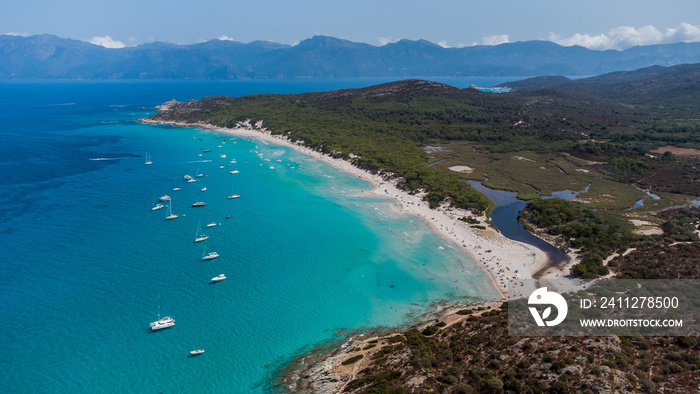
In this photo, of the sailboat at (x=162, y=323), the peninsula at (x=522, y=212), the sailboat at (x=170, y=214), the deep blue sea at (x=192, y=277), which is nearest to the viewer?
the peninsula at (x=522, y=212)

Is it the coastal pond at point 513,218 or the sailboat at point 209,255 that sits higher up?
the sailboat at point 209,255

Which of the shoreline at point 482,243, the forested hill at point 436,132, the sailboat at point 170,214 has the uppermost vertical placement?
the forested hill at point 436,132

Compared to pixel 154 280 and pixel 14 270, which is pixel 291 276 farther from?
pixel 14 270

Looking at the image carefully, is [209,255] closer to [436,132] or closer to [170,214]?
[170,214]

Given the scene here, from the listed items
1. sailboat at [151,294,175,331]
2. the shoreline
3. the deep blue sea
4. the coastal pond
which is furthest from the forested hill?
sailboat at [151,294,175,331]

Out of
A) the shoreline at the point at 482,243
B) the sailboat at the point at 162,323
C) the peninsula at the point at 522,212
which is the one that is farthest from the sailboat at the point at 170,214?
the peninsula at the point at 522,212

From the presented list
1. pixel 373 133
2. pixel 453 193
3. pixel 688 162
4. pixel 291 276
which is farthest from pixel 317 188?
pixel 688 162

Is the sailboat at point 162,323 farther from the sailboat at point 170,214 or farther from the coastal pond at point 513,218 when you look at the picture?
the coastal pond at point 513,218

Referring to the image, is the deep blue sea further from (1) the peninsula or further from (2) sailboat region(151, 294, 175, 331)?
(1) the peninsula

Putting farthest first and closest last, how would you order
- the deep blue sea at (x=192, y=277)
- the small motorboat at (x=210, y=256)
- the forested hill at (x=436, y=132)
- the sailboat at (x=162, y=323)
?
the forested hill at (x=436, y=132) < the small motorboat at (x=210, y=256) < the sailboat at (x=162, y=323) < the deep blue sea at (x=192, y=277)
